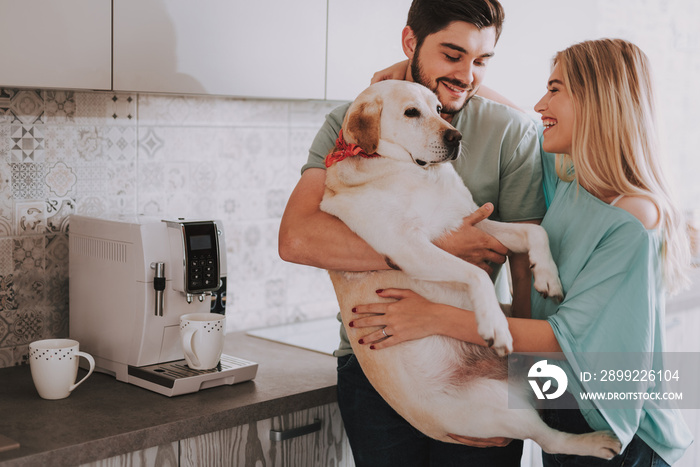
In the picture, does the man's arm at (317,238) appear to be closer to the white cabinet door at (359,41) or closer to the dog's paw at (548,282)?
the dog's paw at (548,282)

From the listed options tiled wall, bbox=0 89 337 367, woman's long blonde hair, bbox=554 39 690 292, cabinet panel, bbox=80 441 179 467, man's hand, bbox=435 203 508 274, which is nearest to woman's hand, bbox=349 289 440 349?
man's hand, bbox=435 203 508 274

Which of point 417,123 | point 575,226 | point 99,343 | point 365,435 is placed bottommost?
point 365,435

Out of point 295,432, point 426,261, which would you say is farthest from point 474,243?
point 295,432

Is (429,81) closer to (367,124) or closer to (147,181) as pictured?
(367,124)

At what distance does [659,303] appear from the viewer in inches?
47.1

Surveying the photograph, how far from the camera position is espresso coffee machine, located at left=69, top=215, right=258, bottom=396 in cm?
158

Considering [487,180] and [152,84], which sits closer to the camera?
[487,180]

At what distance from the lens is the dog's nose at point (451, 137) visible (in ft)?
3.86

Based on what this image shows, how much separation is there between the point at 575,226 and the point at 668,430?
15.0 inches

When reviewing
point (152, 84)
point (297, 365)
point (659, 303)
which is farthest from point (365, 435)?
point (152, 84)

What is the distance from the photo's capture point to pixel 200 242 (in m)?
1.62

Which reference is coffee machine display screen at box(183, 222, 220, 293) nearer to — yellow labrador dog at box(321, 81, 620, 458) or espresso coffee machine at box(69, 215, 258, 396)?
espresso coffee machine at box(69, 215, 258, 396)

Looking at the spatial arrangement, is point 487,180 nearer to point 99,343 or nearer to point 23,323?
point 99,343

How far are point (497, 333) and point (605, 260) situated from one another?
0.21 meters
